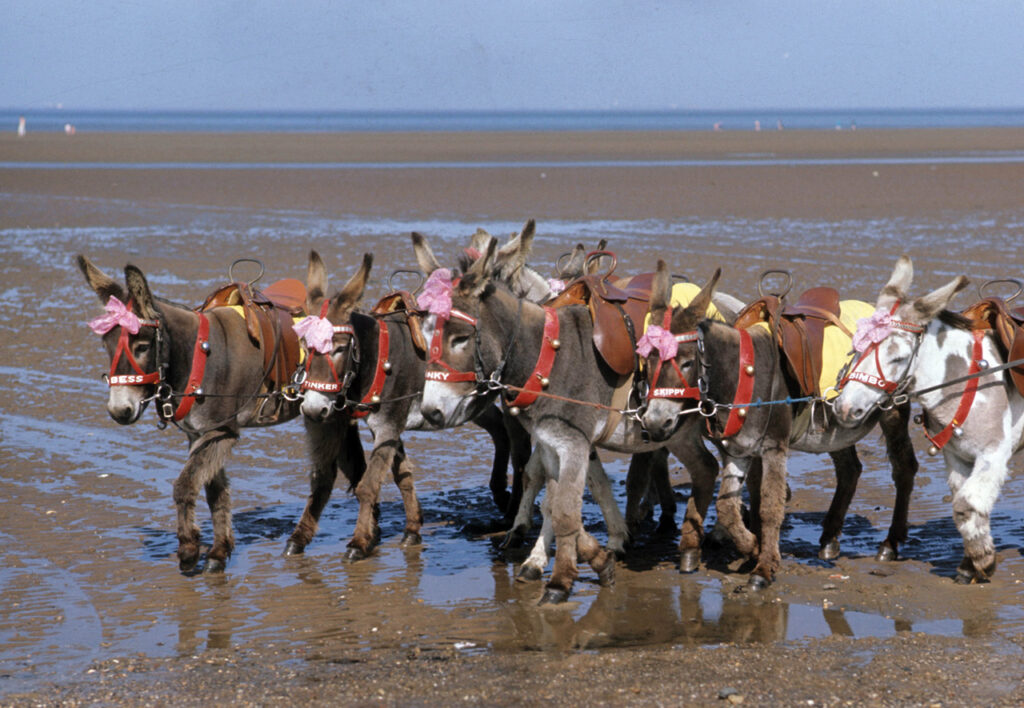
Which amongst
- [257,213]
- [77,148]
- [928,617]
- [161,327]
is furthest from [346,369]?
[77,148]

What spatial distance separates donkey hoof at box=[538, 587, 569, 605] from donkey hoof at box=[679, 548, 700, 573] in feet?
3.38

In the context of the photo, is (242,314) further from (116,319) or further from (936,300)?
(936,300)

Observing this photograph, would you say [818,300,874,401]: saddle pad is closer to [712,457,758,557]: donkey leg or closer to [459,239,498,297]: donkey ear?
[712,457,758,557]: donkey leg

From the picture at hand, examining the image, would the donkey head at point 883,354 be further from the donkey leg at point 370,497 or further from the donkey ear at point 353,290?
the donkey ear at point 353,290

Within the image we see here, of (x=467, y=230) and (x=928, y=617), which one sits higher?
(x=467, y=230)

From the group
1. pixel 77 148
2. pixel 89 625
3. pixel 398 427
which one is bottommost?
pixel 89 625

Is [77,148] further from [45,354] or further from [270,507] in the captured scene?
[270,507]

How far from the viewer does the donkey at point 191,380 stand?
7.85 meters

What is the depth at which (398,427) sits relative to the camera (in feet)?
29.4

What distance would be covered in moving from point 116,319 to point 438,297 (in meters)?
2.06

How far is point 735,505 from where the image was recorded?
26.3ft

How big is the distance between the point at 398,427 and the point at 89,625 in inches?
98.4

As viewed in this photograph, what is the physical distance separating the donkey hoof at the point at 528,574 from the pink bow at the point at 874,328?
2.51 m

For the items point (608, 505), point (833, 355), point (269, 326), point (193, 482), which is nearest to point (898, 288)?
point (833, 355)
